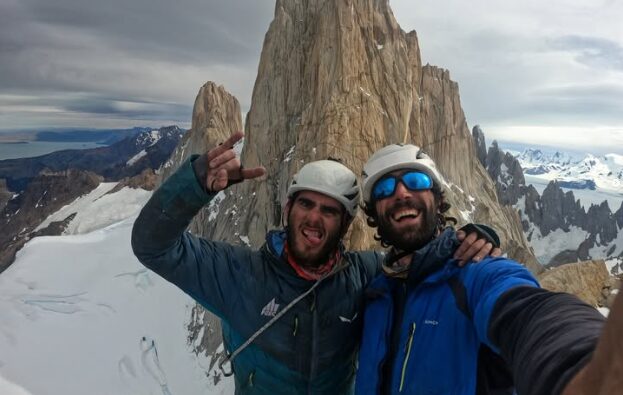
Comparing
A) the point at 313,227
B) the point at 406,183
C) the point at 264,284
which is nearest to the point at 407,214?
the point at 406,183

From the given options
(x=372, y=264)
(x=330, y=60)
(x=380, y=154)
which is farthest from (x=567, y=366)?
(x=330, y=60)

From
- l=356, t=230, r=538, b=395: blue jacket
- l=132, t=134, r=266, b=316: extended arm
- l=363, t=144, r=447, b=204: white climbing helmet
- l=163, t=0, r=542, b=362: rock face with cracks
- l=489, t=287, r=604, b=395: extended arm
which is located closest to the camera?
A: l=489, t=287, r=604, b=395: extended arm

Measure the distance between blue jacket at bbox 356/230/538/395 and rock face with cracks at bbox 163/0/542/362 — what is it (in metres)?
17.0

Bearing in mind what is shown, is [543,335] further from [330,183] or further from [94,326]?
[94,326]

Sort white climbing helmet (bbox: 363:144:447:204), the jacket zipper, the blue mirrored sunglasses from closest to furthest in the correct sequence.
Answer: the jacket zipper → the blue mirrored sunglasses → white climbing helmet (bbox: 363:144:447:204)

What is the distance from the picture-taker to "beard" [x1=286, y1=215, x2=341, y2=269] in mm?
4930

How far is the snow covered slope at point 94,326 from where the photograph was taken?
34.3m

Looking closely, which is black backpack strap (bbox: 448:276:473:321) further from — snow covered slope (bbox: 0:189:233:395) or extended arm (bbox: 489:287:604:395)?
snow covered slope (bbox: 0:189:233:395)

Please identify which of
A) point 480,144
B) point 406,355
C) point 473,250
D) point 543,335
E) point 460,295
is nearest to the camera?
point 543,335

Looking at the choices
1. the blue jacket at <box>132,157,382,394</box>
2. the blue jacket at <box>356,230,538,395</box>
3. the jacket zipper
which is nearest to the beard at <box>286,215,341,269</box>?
the blue jacket at <box>132,157,382,394</box>

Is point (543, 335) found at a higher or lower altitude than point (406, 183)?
lower

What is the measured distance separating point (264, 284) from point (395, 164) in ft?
8.04

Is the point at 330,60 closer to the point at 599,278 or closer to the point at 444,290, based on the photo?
the point at 599,278

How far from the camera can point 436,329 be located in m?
3.72
